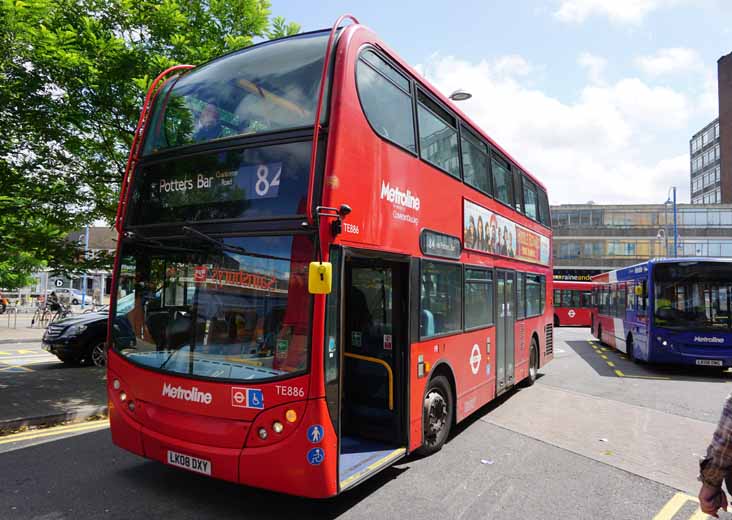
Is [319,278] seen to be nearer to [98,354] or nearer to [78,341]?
[98,354]

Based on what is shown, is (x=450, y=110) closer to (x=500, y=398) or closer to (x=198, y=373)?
(x=198, y=373)

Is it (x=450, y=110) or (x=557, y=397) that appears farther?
(x=557, y=397)

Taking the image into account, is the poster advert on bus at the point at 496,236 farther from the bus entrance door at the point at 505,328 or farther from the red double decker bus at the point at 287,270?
the red double decker bus at the point at 287,270

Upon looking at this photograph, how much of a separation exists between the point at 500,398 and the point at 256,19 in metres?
8.74

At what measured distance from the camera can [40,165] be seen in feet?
28.2

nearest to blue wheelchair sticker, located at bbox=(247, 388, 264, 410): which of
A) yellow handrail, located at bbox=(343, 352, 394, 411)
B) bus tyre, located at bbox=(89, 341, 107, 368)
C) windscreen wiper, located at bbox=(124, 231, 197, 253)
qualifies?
windscreen wiper, located at bbox=(124, 231, 197, 253)

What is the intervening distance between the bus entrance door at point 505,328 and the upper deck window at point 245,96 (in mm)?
4993

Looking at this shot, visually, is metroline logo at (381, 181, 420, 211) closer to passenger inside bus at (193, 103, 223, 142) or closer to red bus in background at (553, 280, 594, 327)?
passenger inside bus at (193, 103, 223, 142)

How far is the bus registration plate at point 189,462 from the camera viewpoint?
4.06 m

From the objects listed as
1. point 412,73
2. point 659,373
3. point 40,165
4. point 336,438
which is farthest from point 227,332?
point 659,373

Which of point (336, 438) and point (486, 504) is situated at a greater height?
point (336, 438)

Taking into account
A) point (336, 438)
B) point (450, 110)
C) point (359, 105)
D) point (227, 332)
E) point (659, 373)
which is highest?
point (450, 110)

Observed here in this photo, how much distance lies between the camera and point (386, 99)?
516cm

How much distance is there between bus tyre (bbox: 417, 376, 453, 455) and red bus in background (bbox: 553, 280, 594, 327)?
27246mm
